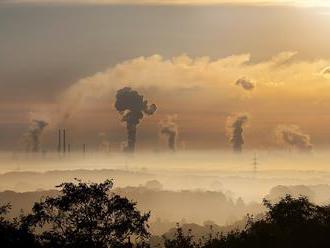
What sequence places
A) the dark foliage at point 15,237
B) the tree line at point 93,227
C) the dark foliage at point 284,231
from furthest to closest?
the dark foliage at point 284,231
the tree line at point 93,227
the dark foliage at point 15,237

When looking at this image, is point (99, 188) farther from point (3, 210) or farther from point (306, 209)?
point (306, 209)

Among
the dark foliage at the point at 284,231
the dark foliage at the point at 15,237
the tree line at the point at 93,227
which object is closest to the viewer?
the dark foliage at the point at 15,237

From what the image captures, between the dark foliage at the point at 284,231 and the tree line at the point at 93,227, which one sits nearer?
the tree line at the point at 93,227

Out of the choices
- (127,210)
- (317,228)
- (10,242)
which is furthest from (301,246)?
(10,242)

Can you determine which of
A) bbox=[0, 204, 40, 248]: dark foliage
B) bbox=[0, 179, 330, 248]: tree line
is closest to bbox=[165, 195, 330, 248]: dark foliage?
bbox=[0, 179, 330, 248]: tree line

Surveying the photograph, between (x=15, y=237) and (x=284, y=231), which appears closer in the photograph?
(x=15, y=237)

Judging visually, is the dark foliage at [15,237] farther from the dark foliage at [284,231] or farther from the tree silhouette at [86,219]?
the dark foliage at [284,231]

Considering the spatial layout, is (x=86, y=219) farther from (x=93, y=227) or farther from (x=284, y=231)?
(x=284, y=231)

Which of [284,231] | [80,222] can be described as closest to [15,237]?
[80,222]

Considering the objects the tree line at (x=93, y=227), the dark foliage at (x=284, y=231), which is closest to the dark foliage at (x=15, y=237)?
the tree line at (x=93, y=227)
